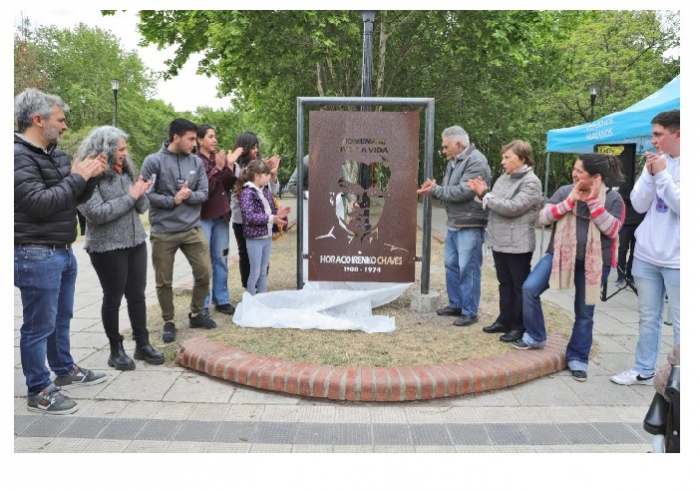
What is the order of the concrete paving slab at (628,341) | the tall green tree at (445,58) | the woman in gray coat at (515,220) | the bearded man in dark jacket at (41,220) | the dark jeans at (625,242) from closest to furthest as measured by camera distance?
the bearded man in dark jacket at (41,220)
the woman in gray coat at (515,220)
the concrete paving slab at (628,341)
the dark jeans at (625,242)
the tall green tree at (445,58)

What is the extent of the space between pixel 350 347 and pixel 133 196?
2.07 m

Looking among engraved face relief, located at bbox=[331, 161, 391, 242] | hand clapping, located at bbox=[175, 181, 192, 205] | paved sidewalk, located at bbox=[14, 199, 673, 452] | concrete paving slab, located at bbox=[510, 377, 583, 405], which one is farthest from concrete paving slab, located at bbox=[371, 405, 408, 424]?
hand clapping, located at bbox=[175, 181, 192, 205]

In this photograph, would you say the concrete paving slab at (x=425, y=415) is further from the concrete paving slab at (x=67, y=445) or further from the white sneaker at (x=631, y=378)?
the concrete paving slab at (x=67, y=445)

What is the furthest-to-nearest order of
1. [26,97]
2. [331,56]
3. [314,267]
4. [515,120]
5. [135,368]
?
[515,120] → [331,56] → [314,267] → [135,368] → [26,97]

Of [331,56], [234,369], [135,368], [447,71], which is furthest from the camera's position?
[447,71]

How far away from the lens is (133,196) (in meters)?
4.18

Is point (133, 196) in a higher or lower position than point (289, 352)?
higher

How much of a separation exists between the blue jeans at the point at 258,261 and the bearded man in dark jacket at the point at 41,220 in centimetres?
204

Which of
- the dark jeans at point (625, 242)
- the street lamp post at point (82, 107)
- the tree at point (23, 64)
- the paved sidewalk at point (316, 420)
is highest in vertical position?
the street lamp post at point (82, 107)

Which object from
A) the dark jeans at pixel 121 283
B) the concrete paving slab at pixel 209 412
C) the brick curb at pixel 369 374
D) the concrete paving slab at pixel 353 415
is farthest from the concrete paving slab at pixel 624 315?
the dark jeans at pixel 121 283

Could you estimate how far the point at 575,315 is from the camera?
4449mm

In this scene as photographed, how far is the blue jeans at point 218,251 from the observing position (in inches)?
222

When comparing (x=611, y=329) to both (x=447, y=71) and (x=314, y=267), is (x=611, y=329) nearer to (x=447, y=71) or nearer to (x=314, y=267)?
(x=314, y=267)

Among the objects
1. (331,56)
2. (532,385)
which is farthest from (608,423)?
(331,56)
